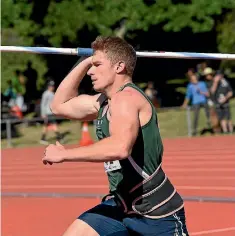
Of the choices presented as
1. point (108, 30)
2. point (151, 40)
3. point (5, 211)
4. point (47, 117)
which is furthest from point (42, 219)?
point (151, 40)

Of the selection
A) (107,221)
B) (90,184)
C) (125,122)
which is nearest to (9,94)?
(90,184)

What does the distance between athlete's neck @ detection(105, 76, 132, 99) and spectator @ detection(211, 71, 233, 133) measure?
52.7ft

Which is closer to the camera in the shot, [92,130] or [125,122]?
[125,122]

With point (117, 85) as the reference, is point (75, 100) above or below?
below

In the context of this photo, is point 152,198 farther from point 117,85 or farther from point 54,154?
point 54,154

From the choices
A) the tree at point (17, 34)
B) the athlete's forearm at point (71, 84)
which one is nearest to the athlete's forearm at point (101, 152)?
the athlete's forearm at point (71, 84)

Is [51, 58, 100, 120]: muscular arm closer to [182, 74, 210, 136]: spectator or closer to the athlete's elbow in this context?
the athlete's elbow

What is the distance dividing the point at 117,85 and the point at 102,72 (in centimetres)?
12

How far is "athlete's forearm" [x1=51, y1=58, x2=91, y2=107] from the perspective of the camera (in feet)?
18.5

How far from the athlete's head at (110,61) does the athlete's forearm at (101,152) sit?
1.66 ft

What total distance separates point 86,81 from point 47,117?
9.61 meters

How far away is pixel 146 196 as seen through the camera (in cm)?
496

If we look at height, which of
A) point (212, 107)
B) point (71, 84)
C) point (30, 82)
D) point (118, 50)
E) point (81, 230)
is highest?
point (118, 50)

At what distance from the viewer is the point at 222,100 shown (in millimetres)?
Result: 21094
